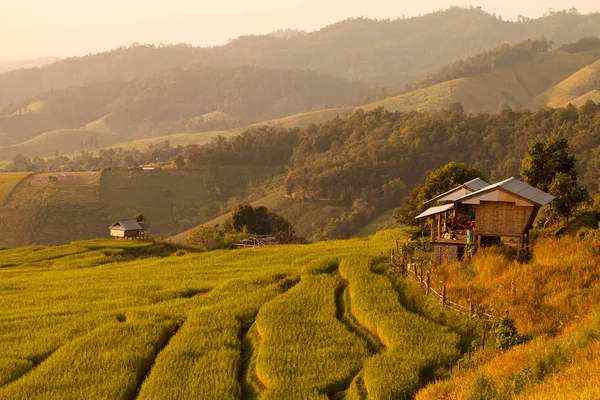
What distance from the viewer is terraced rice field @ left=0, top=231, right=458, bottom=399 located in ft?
57.8

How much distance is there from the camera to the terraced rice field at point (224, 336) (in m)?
17.6

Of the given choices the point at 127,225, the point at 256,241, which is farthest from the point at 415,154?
the point at 127,225

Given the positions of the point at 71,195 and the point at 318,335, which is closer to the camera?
the point at 318,335

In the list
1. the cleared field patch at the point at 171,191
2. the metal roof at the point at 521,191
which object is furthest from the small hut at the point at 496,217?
the cleared field patch at the point at 171,191

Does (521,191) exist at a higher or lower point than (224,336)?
higher

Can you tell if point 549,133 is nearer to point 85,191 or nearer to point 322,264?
point 85,191

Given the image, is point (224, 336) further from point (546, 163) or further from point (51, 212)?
point (51, 212)

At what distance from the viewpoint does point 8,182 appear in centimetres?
12356

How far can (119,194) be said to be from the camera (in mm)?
126625

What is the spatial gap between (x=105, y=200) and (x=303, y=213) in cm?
4090

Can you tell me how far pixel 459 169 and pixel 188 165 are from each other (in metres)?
112

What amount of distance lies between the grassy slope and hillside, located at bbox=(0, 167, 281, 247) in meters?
14.3

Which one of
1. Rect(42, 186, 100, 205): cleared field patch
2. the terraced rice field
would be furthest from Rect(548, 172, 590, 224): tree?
Rect(42, 186, 100, 205): cleared field patch

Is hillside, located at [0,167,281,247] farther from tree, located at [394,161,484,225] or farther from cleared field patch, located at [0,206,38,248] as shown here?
tree, located at [394,161,484,225]
